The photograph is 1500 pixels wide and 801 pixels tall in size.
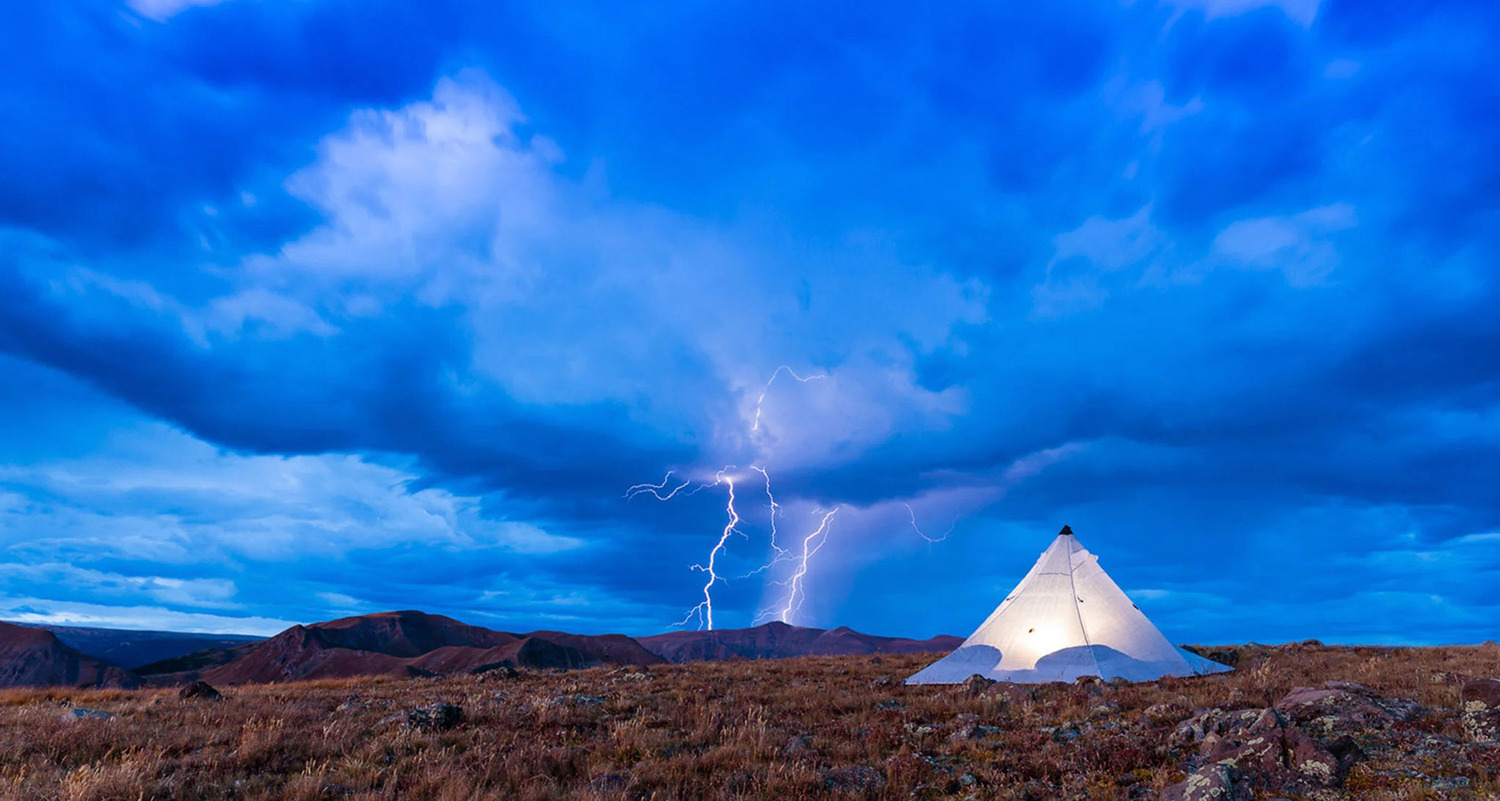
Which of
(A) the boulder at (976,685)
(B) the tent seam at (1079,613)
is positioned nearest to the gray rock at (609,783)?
(A) the boulder at (976,685)

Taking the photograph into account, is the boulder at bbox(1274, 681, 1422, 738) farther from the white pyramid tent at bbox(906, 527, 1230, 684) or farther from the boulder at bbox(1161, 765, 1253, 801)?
the white pyramid tent at bbox(906, 527, 1230, 684)

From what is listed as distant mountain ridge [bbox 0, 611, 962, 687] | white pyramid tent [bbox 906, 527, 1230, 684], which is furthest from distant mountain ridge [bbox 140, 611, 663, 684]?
white pyramid tent [bbox 906, 527, 1230, 684]

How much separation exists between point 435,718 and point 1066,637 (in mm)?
19417

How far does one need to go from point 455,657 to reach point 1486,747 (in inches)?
3289

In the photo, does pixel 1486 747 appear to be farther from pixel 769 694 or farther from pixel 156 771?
pixel 156 771

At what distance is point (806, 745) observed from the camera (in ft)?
40.0

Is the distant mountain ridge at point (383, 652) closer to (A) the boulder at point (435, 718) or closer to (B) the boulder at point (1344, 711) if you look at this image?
(A) the boulder at point (435, 718)

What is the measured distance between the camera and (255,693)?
2222 centimetres

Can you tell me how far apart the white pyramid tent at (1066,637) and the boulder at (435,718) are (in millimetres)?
14400

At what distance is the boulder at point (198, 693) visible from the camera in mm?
19766

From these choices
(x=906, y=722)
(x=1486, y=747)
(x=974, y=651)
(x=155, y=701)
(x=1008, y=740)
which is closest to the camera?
(x=1486, y=747)

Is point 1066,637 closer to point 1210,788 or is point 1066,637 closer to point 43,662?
point 1210,788

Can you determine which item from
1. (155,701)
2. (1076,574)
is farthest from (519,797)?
(1076,574)

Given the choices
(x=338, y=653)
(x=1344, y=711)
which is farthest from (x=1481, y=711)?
(x=338, y=653)
